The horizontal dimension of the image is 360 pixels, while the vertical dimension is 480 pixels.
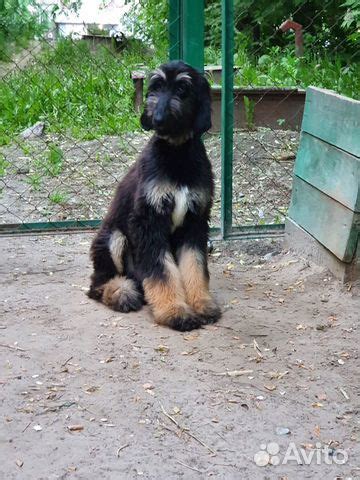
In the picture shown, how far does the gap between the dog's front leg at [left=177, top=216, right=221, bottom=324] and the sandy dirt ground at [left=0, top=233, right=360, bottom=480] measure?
18cm

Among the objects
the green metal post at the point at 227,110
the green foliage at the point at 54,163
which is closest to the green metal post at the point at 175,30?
the green metal post at the point at 227,110

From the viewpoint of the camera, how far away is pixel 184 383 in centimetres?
351

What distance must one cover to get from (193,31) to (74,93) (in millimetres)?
2969

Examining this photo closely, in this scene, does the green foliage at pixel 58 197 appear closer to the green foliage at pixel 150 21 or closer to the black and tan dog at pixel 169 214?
the green foliage at pixel 150 21

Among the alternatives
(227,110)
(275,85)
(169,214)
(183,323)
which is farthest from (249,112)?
(183,323)

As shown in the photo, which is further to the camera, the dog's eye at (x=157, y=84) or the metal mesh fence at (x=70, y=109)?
the metal mesh fence at (x=70, y=109)

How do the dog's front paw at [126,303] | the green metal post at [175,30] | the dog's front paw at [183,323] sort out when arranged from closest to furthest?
the dog's front paw at [183,323]
the dog's front paw at [126,303]
the green metal post at [175,30]

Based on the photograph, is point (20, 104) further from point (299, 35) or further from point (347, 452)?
point (347, 452)

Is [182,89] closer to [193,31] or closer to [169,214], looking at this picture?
[169,214]

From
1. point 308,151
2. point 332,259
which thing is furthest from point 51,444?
point 308,151

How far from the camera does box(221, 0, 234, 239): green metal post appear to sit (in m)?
5.02

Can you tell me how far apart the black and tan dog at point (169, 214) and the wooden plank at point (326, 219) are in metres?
0.84

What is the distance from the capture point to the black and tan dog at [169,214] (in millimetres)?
4016

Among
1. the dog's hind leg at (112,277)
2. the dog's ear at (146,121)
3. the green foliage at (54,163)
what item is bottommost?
the green foliage at (54,163)
